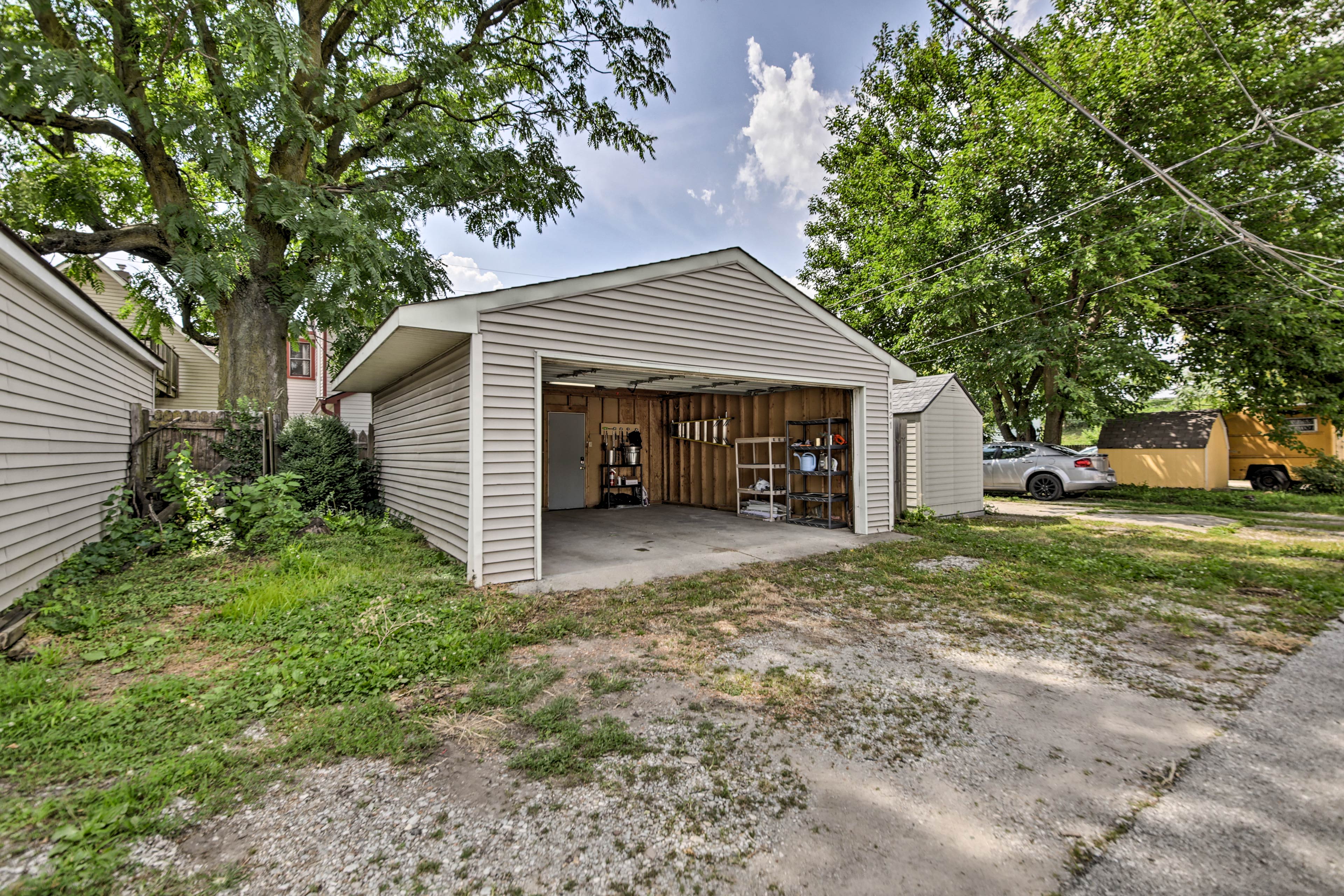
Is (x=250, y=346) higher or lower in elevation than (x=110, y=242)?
lower

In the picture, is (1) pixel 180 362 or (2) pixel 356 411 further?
(2) pixel 356 411

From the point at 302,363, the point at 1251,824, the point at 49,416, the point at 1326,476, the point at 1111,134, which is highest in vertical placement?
the point at 1111,134

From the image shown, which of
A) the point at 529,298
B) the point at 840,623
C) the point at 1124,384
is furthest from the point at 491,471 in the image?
the point at 1124,384

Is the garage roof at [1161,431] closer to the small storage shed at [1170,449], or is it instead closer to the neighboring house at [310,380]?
the small storage shed at [1170,449]

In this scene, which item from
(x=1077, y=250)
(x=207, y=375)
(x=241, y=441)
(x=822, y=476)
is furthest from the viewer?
(x=207, y=375)

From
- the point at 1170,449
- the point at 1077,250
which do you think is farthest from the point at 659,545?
the point at 1170,449

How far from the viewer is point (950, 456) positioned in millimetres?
9438

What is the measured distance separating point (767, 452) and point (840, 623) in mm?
Result: 5796

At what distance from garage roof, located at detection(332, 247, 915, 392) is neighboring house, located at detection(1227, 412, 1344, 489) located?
1319 cm

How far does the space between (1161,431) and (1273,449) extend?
310cm

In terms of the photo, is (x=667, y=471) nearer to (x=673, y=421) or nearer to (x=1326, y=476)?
(x=673, y=421)

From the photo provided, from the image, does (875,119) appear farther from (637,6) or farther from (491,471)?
(491,471)

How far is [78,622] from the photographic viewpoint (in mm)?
3434

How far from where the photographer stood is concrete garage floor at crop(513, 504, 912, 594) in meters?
5.31
